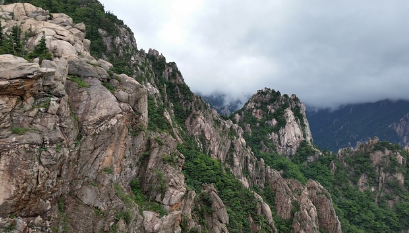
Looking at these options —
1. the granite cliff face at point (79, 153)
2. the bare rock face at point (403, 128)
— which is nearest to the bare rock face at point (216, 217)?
the granite cliff face at point (79, 153)

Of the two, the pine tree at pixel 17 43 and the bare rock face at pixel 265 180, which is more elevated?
the pine tree at pixel 17 43

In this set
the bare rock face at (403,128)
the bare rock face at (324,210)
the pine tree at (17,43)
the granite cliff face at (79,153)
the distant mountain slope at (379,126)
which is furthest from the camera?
the distant mountain slope at (379,126)

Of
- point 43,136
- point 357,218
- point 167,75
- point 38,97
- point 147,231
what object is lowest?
point 357,218

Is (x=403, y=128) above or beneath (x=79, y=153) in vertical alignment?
above

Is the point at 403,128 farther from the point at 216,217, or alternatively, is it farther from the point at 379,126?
the point at 216,217

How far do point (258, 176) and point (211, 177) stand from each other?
24999 millimetres

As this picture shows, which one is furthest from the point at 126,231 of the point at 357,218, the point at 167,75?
the point at 357,218

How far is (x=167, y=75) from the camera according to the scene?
85.8m

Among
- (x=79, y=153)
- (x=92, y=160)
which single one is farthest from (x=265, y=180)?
(x=79, y=153)

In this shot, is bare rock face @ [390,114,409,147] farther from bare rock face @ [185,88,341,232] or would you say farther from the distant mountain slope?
bare rock face @ [185,88,341,232]

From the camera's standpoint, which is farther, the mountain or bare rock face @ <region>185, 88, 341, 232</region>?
bare rock face @ <region>185, 88, 341, 232</region>

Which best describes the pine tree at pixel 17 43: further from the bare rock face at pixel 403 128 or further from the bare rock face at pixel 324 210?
the bare rock face at pixel 403 128

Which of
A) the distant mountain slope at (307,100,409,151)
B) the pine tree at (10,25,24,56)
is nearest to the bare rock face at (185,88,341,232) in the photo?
the pine tree at (10,25,24,56)

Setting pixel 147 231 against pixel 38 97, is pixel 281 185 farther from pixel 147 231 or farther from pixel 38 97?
pixel 38 97
